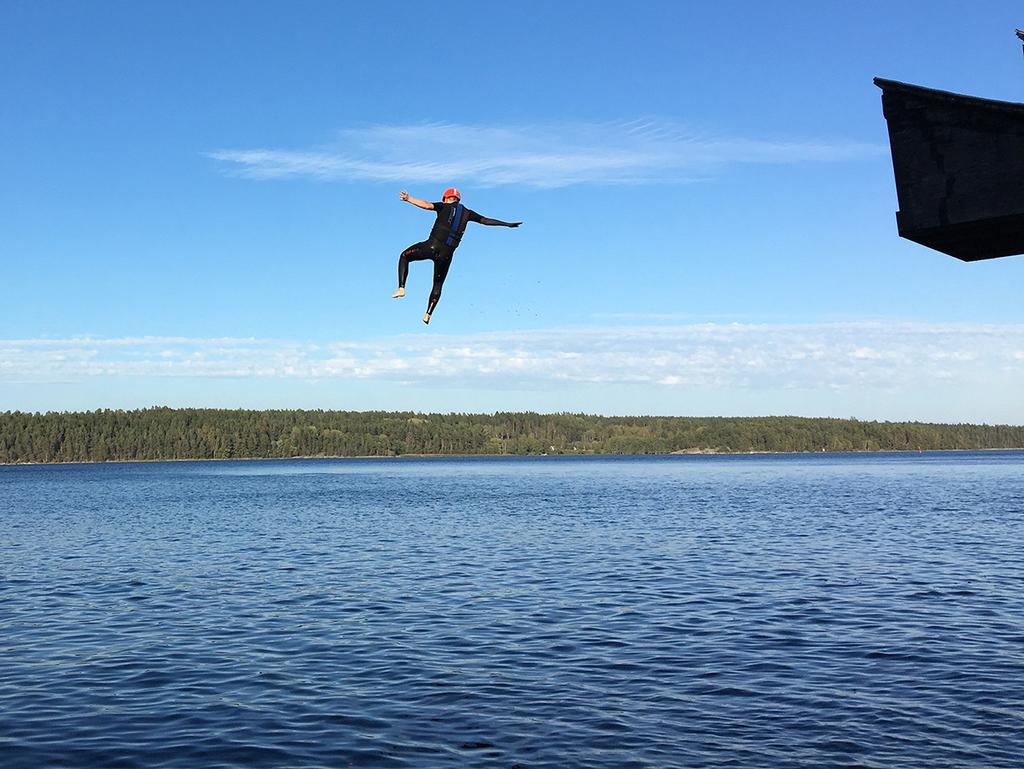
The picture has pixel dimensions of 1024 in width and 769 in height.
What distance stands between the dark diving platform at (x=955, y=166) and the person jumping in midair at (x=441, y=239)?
7.14 metres

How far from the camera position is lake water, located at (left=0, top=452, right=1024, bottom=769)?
17.6 m

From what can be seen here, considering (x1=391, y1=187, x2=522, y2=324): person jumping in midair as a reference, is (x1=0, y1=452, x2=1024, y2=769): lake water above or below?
below

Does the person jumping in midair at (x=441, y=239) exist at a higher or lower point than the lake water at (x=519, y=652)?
higher

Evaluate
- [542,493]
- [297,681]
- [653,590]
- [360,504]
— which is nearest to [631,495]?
[542,493]

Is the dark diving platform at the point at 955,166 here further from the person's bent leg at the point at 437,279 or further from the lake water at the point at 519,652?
the lake water at the point at 519,652

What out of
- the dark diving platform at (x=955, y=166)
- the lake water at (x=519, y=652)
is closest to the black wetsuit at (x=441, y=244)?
the dark diving platform at (x=955, y=166)

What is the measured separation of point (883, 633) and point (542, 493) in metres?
90.3

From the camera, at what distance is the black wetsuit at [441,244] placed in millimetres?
13570

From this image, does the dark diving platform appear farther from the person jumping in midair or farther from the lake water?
the lake water

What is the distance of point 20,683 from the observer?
22453 millimetres

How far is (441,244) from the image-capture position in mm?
13742

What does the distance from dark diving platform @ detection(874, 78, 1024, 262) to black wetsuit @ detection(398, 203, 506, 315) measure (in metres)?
7.65

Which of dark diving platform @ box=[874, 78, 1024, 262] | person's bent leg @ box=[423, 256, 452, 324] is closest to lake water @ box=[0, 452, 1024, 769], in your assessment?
person's bent leg @ box=[423, 256, 452, 324]

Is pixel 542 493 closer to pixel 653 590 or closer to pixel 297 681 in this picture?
pixel 653 590
